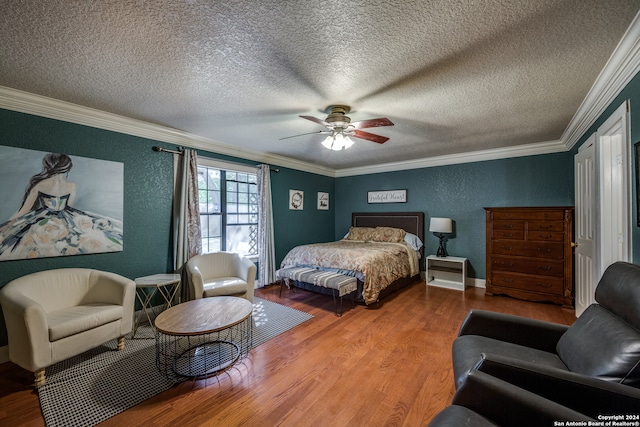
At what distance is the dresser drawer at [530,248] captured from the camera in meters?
3.68

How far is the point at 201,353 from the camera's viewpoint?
2.48 meters

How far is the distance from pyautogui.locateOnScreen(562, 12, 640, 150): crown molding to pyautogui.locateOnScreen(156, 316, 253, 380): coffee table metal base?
11.5 feet

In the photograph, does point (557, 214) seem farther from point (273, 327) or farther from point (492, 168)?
point (273, 327)

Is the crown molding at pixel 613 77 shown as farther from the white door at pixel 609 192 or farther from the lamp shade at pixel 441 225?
the lamp shade at pixel 441 225

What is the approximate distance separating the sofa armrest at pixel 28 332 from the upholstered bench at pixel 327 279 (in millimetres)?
2590

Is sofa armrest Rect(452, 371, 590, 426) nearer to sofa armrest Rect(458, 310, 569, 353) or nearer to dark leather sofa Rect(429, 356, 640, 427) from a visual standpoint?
dark leather sofa Rect(429, 356, 640, 427)

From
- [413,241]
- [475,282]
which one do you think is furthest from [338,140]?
[475,282]

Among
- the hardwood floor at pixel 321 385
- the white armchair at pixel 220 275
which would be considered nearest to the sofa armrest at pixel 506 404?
the hardwood floor at pixel 321 385

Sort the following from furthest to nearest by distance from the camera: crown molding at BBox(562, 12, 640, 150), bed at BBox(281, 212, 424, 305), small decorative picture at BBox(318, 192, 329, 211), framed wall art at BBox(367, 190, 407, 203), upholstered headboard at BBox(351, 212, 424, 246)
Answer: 1. small decorative picture at BBox(318, 192, 329, 211)
2. framed wall art at BBox(367, 190, 407, 203)
3. upholstered headboard at BBox(351, 212, 424, 246)
4. bed at BBox(281, 212, 424, 305)
5. crown molding at BBox(562, 12, 640, 150)

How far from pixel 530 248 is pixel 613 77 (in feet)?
8.66

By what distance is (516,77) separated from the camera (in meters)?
2.11

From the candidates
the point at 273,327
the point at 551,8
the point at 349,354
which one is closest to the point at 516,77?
the point at 551,8

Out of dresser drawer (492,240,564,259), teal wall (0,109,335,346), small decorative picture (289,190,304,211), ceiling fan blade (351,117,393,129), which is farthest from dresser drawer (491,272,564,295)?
teal wall (0,109,335,346)

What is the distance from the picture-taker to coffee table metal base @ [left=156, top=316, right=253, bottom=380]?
218 cm
